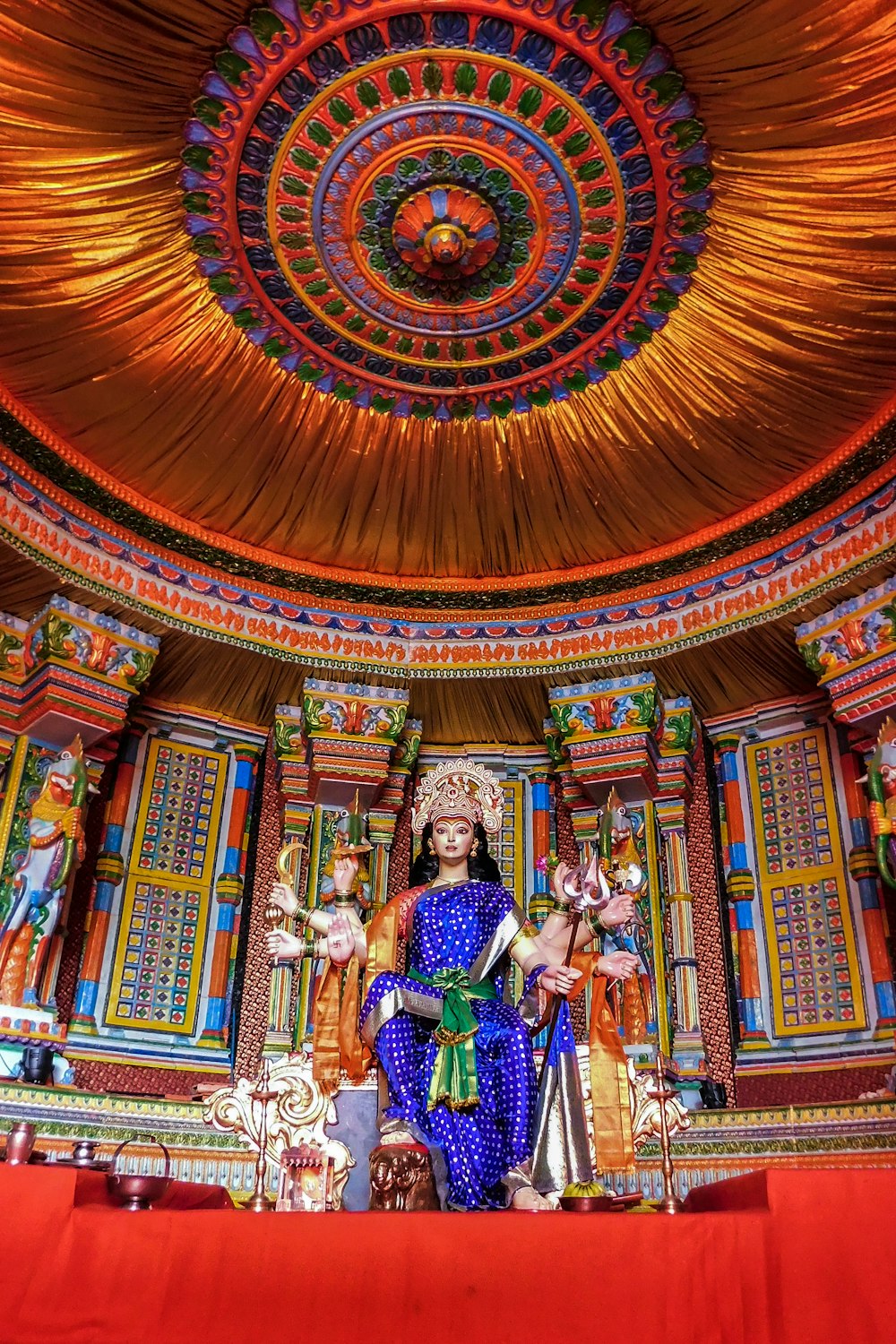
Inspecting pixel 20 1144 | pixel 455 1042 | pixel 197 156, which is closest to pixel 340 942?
pixel 455 1042

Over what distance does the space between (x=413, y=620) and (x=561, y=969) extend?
354cm

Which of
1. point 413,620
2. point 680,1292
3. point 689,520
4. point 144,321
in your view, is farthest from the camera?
point 413,620

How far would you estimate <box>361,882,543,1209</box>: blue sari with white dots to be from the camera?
3.99 metres

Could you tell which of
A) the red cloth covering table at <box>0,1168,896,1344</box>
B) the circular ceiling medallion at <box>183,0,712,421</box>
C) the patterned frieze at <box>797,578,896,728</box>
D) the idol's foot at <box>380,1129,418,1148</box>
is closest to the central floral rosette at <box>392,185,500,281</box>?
the circular ceiling medallion at <box>183,0,712,421</box>

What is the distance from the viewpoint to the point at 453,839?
16.3ft

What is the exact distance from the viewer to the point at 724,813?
708 centimetres

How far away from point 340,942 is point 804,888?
3.40m

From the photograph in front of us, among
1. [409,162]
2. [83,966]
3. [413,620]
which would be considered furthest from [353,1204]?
[409,162]

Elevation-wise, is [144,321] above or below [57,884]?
above

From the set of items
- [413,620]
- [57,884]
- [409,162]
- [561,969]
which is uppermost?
[409,162]

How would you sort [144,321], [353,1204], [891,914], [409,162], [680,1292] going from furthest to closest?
[891,914], [144,321], [409,162], [353,1204], [680,1292]

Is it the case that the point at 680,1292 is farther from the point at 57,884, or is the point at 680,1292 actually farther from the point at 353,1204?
→ the point at 57,884

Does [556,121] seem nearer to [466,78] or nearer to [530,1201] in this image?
[466,78]

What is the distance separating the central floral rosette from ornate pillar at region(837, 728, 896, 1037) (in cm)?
366
